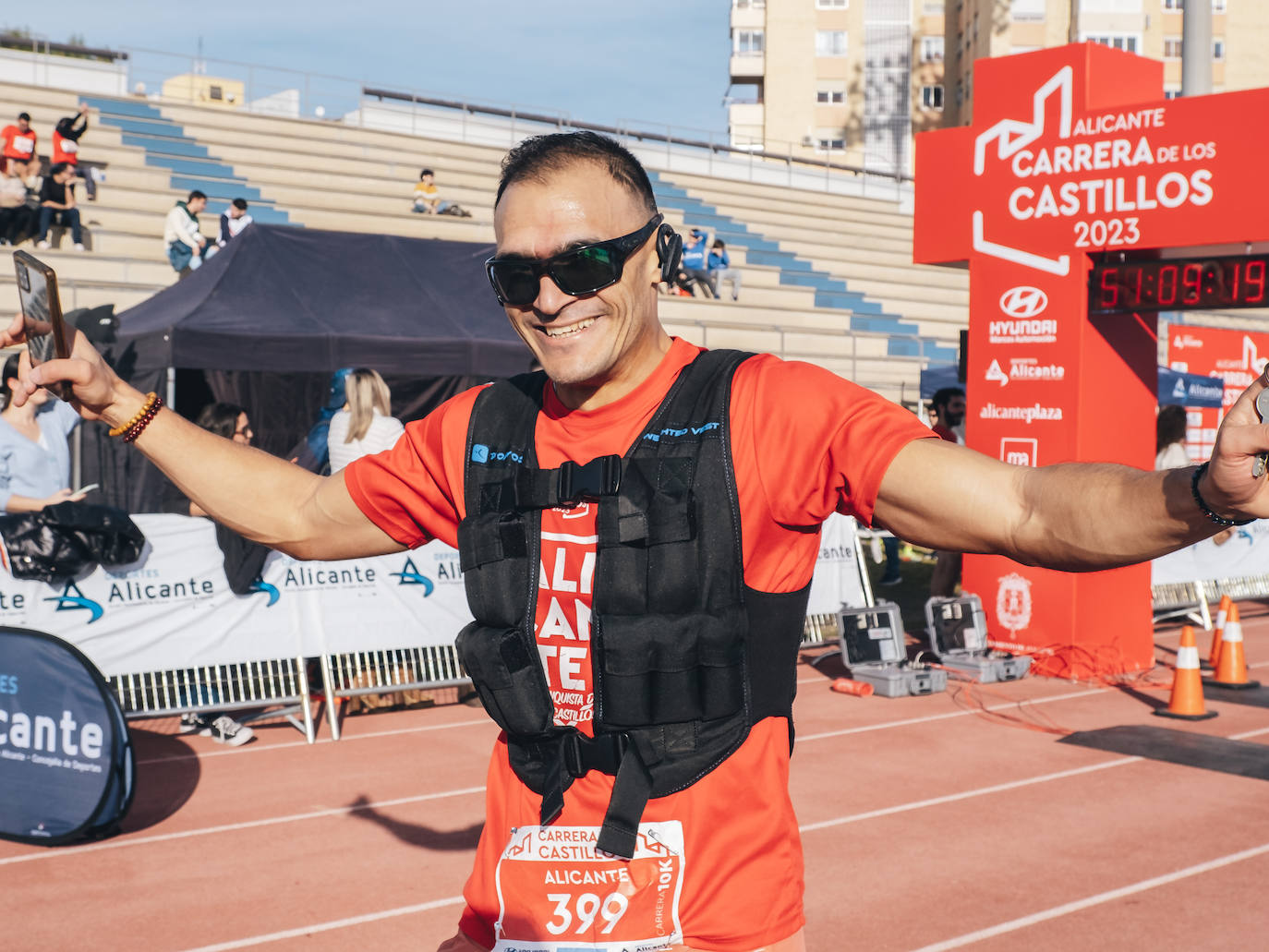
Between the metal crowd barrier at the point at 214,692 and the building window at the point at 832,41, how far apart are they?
61288mm

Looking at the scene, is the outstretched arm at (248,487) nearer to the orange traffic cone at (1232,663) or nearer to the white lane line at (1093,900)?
the white lane line at (1093,900)

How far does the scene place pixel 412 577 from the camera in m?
9.02

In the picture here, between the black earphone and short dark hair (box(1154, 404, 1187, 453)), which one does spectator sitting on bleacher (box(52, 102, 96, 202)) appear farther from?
the black earphone

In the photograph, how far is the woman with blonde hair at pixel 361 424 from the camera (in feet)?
29.2

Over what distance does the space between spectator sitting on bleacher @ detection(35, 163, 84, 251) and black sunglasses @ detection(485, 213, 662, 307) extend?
1589cm

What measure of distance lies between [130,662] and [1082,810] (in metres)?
5.64

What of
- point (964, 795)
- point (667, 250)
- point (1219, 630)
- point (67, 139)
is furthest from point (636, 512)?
point (67, 139)

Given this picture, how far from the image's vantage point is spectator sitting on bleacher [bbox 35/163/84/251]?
642 inches

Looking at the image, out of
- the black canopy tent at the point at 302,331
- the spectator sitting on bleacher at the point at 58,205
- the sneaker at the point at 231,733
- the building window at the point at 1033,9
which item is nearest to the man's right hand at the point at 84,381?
the sneaker at the point at 231,733

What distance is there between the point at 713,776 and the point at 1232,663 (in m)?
9.03

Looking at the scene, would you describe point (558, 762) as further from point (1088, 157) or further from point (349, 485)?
point (1088, 157)

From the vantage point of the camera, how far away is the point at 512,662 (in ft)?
7.20

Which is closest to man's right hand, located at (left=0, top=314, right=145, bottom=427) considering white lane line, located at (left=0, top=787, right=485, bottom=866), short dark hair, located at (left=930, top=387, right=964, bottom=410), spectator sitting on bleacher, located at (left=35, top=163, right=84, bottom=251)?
white lane line, located at (left=0, top=787, right=485, bottom=866)

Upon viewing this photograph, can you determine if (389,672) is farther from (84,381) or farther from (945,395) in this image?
(84,381)
